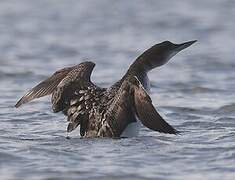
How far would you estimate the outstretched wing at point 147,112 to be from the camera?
Answer: 9539mm

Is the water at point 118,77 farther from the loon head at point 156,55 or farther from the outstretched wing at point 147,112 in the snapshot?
the loon head at point 156,55

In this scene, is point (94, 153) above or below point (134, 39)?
below

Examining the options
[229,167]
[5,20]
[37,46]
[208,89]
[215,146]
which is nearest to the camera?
[229,167]

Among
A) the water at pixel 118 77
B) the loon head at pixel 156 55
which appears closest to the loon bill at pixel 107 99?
the loon head at pixel 156 55

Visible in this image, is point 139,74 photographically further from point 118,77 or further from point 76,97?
point 118,77

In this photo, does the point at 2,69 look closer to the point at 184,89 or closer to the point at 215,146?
the point at 184,89

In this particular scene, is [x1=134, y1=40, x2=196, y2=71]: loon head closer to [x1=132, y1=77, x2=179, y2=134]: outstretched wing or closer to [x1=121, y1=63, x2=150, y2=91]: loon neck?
[x1=121, y1=63, x2=150, y2=91]: loon neck

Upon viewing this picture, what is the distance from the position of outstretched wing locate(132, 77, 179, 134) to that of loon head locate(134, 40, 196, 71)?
894 millimetres

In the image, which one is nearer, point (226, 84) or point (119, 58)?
point (226, 84)

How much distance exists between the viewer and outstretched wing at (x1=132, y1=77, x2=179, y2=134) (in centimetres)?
954

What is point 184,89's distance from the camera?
47.3ft

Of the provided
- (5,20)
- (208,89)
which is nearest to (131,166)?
(208,89)

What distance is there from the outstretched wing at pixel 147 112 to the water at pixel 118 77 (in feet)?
1.08

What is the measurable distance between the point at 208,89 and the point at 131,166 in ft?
17.1
